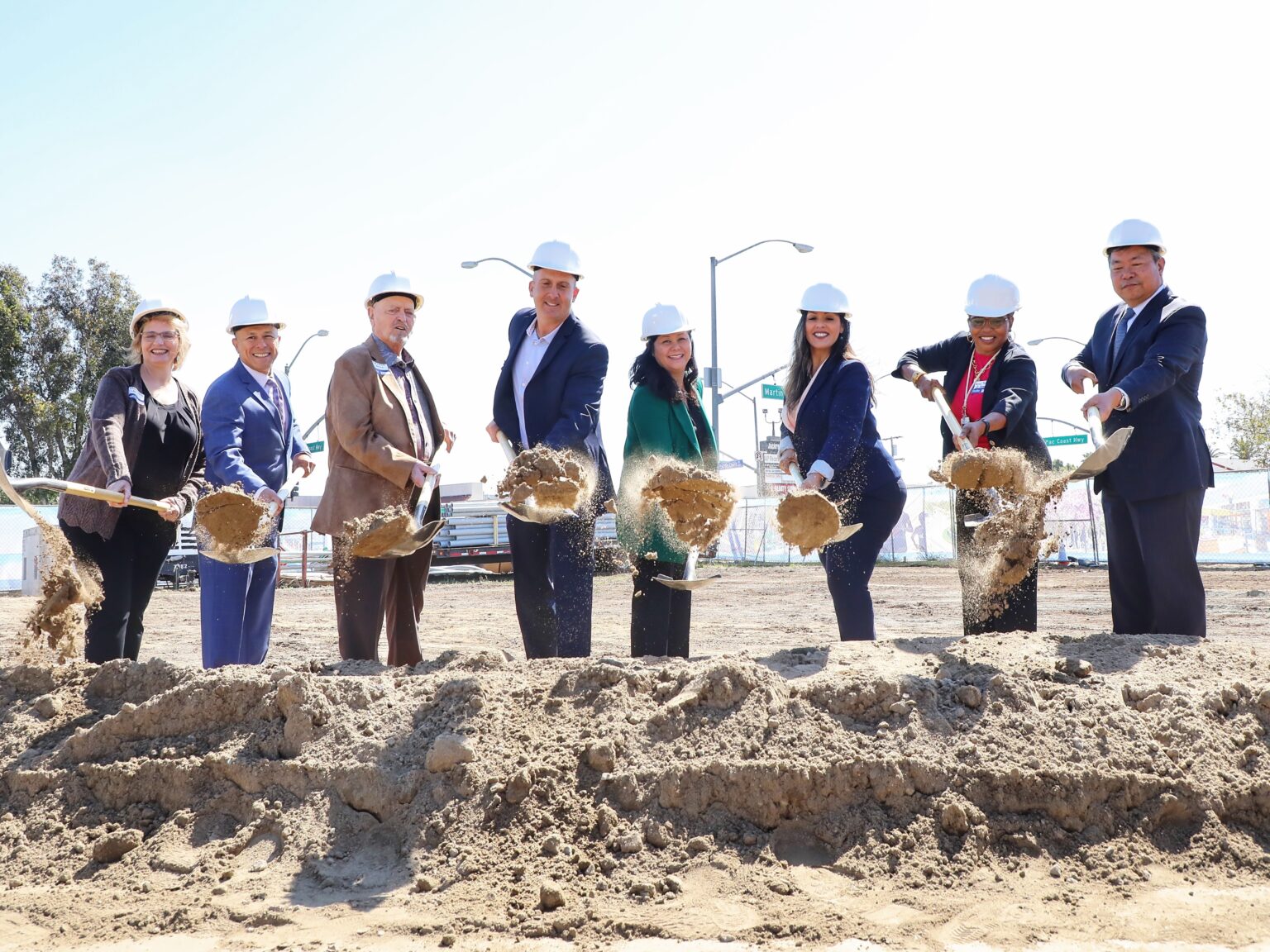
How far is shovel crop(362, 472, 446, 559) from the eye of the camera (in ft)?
14.8

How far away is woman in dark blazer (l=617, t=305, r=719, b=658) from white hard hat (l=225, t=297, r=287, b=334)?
1788 mm

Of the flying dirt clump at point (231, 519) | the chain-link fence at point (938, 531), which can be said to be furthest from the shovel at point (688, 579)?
the chain-link fence at point (938, 531)

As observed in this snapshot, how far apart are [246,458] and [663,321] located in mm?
2080

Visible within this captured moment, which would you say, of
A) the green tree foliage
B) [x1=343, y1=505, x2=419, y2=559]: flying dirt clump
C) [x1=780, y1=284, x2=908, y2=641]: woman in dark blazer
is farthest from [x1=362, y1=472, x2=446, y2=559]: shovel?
the green tree foliage

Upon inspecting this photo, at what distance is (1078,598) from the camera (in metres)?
13.5

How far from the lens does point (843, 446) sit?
15.5ft

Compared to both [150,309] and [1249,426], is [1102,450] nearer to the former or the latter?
[150,309]

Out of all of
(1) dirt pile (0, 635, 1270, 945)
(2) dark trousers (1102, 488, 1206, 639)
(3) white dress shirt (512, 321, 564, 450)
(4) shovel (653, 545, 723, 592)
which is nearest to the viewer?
(1) dirt pile (0, 635, 1270, 945)

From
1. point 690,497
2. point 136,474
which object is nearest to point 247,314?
point 136,474

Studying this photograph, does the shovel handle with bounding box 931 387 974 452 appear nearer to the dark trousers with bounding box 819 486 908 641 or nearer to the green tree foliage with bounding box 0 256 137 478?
the dark trousers with bounding box 819 486 908 641

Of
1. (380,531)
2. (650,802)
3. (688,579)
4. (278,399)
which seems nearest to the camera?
→ (650,802)

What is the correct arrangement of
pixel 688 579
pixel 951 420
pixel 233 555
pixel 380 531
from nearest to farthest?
1. pixel 380 531
2. pixel 233 555
3. pixel 688 579
4. pixel 951 420

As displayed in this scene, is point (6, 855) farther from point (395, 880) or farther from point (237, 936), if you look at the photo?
point (395, 880)

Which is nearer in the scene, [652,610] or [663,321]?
[652,610]
